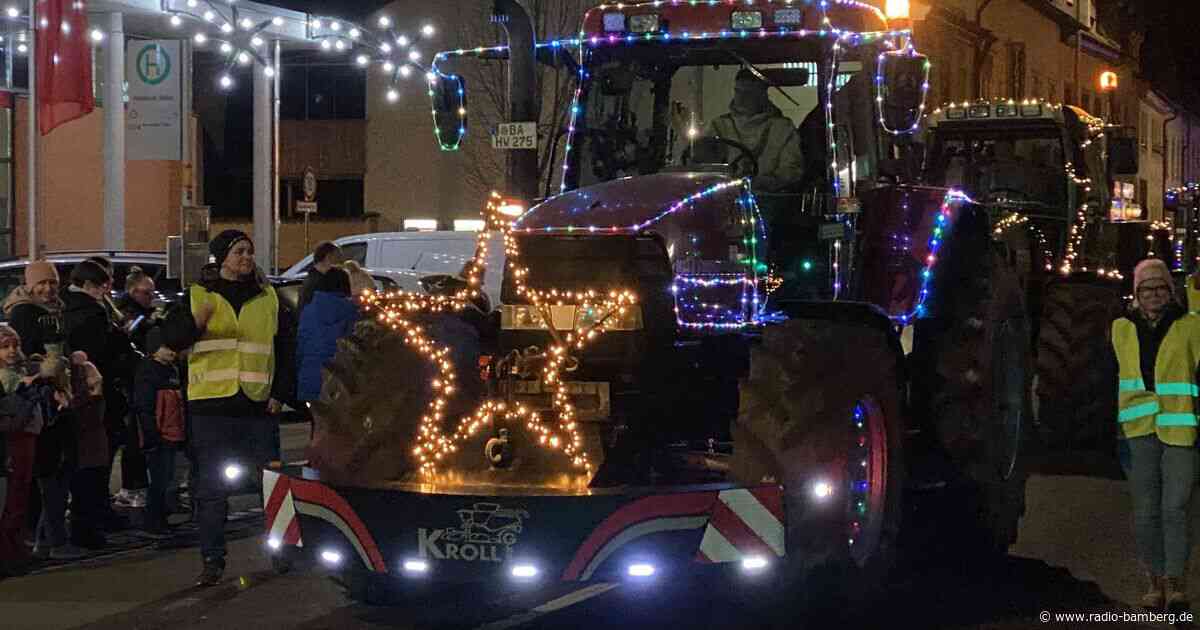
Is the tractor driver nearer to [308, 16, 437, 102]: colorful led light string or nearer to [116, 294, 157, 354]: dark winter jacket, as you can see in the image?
[116, 294, 157, 354]: dark winter jacket

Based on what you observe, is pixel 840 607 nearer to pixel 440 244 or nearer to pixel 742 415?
pixel 742 415

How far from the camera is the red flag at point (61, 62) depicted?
17.4 m

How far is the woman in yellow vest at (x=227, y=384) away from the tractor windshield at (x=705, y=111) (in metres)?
1.96

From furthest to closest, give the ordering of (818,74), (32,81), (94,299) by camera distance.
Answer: (32,81)
(94,299)
(818,74)

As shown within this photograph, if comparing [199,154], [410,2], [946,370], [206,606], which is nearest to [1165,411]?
[946,370]

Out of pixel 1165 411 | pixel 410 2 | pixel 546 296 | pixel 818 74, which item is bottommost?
pixel 1165 411

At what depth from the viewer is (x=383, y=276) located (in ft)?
62.1

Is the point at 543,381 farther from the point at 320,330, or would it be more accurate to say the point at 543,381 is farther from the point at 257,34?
the point at 257,34

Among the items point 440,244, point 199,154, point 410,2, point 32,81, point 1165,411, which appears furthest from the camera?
point 199,154

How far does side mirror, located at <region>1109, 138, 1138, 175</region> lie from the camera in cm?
1766

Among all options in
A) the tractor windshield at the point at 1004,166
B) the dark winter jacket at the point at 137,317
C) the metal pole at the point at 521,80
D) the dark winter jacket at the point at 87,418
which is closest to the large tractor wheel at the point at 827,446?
the metal pole at the point at 521,80

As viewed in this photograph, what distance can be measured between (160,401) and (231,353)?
1695 millimetres

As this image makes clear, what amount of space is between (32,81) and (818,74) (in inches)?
430

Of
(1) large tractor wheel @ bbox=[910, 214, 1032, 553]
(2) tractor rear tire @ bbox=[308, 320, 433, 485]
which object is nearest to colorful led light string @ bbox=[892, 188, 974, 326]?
(1) large tractor wheel @ bbox=[910, 214, 1032, 553]
